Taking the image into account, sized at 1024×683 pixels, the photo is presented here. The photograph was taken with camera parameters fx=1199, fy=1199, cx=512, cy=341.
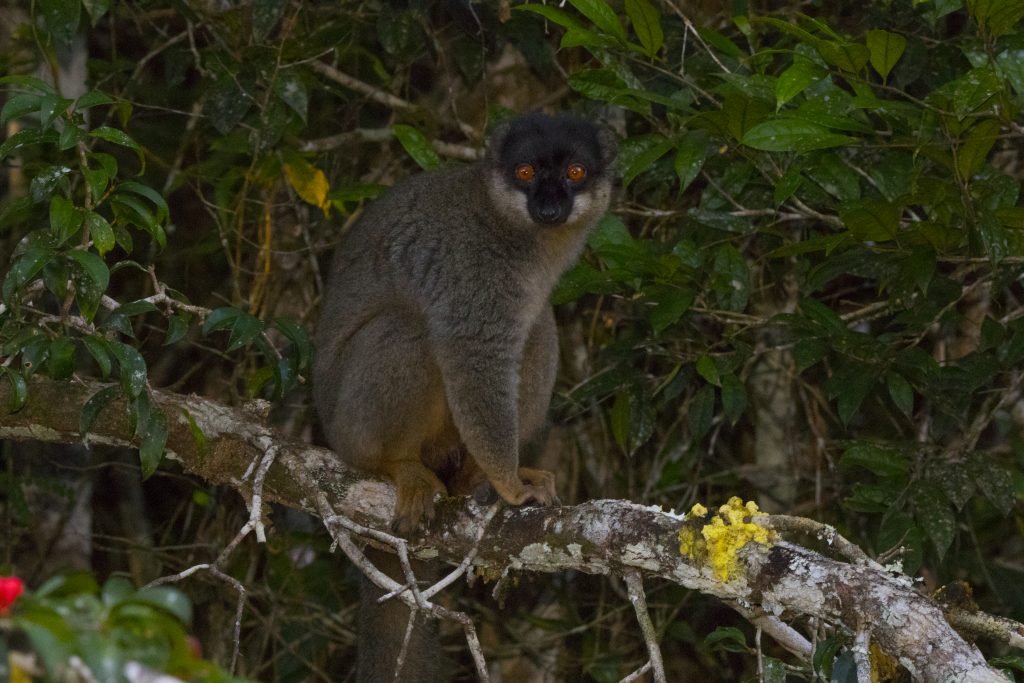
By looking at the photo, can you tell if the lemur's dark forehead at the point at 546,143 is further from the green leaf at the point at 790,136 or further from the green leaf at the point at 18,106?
the green leaf at the point at 18,106

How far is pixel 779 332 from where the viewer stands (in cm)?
679

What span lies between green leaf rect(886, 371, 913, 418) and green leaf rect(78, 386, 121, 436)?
327cm

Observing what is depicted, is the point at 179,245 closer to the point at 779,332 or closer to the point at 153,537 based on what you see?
the point at 153,537

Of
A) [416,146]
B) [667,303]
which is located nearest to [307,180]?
[416,146]

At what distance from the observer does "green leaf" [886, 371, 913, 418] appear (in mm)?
5270

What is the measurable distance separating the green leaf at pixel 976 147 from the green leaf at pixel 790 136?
0.39 m

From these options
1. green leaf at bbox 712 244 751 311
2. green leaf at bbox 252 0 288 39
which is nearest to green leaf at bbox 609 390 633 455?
green leaf at bbox 712 244 751 311

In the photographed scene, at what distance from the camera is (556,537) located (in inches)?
163

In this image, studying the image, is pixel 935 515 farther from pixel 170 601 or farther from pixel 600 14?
pixel 170 601

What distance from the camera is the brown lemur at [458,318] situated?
5.00 meters

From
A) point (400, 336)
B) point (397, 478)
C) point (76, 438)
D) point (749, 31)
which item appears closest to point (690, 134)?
point (749, 31)

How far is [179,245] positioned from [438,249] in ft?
12.5

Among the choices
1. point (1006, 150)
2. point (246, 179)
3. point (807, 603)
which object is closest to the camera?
point (807, 603)

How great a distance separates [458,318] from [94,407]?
157 centimetres
